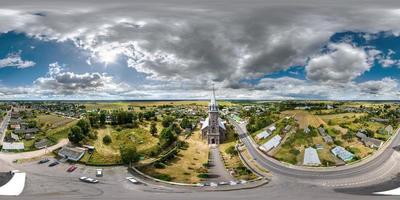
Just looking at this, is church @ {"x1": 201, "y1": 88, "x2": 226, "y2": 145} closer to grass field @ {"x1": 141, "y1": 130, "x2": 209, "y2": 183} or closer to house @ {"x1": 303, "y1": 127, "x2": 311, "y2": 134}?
grass field @ {"x1": 141, "y1": 130, "x2": 209, "y2": 183}

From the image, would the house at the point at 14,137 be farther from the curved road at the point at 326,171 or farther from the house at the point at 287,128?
the house at the point at 287,128

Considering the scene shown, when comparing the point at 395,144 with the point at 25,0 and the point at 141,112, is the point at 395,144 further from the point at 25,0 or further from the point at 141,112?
the point at 25,0

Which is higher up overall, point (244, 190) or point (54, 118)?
point (54, 118)

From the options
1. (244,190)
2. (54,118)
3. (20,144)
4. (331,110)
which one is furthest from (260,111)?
(20,144)

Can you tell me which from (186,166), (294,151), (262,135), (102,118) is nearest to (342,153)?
(294,151)

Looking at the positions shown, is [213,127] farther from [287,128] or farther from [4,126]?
[4,126]
